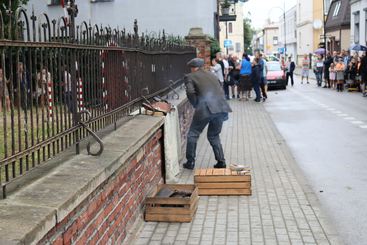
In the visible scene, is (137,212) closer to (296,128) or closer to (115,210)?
(115,210)

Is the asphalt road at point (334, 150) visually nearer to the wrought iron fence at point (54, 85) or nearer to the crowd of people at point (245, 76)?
the crowd of people at point (245, 76)

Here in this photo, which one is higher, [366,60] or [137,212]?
[366,60]

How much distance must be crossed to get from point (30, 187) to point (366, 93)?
22922mm

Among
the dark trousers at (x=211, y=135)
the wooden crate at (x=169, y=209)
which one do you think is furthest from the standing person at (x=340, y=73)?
the wooden crate at (x=169, y=209)

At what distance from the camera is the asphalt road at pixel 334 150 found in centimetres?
686

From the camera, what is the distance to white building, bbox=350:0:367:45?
36.9 meters

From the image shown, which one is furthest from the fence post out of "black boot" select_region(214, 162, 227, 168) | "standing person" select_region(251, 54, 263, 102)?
"standing person" select_region(251, 54, 263, 102)

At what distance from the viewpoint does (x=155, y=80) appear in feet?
32.2

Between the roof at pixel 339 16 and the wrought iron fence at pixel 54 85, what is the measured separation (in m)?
44.5

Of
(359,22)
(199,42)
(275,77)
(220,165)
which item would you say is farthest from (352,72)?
(220,165)

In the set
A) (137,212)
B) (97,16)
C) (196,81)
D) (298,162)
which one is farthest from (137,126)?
(97,16)

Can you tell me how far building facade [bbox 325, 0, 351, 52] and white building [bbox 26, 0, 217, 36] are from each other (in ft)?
75.6

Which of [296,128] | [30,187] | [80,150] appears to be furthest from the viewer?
[296,128]

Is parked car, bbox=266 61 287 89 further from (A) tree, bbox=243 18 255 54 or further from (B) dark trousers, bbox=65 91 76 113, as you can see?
(A) tree, bbox=243 18 255 54
